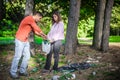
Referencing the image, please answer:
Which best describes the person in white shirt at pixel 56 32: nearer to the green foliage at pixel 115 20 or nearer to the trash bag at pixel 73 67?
the trash bag at pixel 73 67

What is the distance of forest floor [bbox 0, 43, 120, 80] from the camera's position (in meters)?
9.85

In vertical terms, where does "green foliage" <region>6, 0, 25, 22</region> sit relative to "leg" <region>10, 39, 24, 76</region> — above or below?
above

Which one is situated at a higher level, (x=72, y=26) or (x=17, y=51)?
(x=72, y=26)

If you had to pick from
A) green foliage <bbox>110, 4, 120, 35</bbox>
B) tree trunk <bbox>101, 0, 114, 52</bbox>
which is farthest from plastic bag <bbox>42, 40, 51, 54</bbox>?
green foliage <bbox>110, 4, 120, 35</bbox>

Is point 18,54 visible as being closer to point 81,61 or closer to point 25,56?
point 25,56

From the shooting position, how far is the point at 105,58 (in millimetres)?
12812

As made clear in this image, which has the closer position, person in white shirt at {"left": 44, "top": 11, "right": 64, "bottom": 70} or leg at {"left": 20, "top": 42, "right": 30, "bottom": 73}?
leg at {"left": 20, "top": 42, "right": 30, "bottom": 73}

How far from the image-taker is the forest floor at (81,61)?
9852 millimetres

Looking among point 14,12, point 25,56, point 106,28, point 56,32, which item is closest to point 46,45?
point 56,32

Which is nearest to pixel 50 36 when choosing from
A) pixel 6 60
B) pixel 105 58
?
pixel 6 60

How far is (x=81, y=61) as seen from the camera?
12141 mm

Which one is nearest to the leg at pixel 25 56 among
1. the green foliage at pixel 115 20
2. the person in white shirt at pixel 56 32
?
the person in white shirt at pixel 56 32

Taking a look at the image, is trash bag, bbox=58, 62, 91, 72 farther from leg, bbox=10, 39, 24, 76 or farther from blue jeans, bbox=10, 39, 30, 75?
leg, bbox=10, 39, 24, 76

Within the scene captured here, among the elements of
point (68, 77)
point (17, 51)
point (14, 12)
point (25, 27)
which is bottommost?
point (68, 77)
